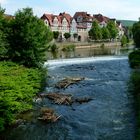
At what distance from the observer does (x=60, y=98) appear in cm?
2844

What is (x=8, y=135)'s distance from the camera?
20531mm

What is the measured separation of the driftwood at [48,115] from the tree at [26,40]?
14777 millimetres

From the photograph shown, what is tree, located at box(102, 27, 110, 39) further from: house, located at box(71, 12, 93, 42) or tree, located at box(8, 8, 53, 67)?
tree, located at box(8, 8, 53, 67)

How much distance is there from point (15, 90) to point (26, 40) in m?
13.4

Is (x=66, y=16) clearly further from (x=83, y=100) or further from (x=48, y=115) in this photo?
(x=48, y=115)

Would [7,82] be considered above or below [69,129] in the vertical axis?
above

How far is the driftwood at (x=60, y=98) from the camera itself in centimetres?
2758

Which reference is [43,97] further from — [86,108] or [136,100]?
[136,100]

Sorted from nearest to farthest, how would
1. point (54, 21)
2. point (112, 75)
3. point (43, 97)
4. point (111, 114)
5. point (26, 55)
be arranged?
point (111, 114) < point (43, 97) < point (26, 55) < point (112, 75) < point (54, 21)

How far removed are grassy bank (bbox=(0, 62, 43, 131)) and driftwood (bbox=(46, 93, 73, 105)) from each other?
150cm

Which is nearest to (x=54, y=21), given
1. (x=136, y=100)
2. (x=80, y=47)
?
(x=80, y=47)

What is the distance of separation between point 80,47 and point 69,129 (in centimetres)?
7920

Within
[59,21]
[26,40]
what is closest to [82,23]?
[59,21]

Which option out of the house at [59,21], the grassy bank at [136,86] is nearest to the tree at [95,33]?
the house at [59,21]
